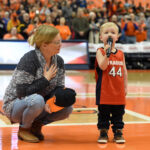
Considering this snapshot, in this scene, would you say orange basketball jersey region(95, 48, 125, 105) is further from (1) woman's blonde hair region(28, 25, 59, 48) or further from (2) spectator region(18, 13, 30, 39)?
(2) spectator region(18, 13, 30, 39)

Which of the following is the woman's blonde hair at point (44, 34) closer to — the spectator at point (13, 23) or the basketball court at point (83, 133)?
the basketball court at point (83, 133)

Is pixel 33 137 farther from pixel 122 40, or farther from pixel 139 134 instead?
pixel 122 40

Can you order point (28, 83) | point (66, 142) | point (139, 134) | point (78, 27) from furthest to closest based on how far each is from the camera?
point (78, 27) → point (139, 134) → point (66, 142) → point (28, 83)

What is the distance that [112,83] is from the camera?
387cm

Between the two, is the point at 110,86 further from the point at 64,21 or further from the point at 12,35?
the point at 64,21

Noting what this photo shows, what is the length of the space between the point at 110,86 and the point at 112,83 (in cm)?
4

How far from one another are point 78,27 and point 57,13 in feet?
4.01

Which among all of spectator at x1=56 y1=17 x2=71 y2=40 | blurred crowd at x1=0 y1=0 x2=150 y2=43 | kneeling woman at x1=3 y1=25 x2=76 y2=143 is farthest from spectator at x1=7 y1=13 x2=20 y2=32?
kneeling woman at x1=3 y1=25 x2=76 y2=143

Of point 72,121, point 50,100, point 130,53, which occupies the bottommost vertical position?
point 130,53

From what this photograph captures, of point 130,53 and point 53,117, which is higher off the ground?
point 53,117

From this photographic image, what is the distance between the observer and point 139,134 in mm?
4262

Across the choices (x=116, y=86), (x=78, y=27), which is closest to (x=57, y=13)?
(x=78, y=27)

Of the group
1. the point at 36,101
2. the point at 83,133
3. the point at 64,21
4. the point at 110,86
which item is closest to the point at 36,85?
the point at 36,101

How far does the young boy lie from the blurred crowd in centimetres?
1004
